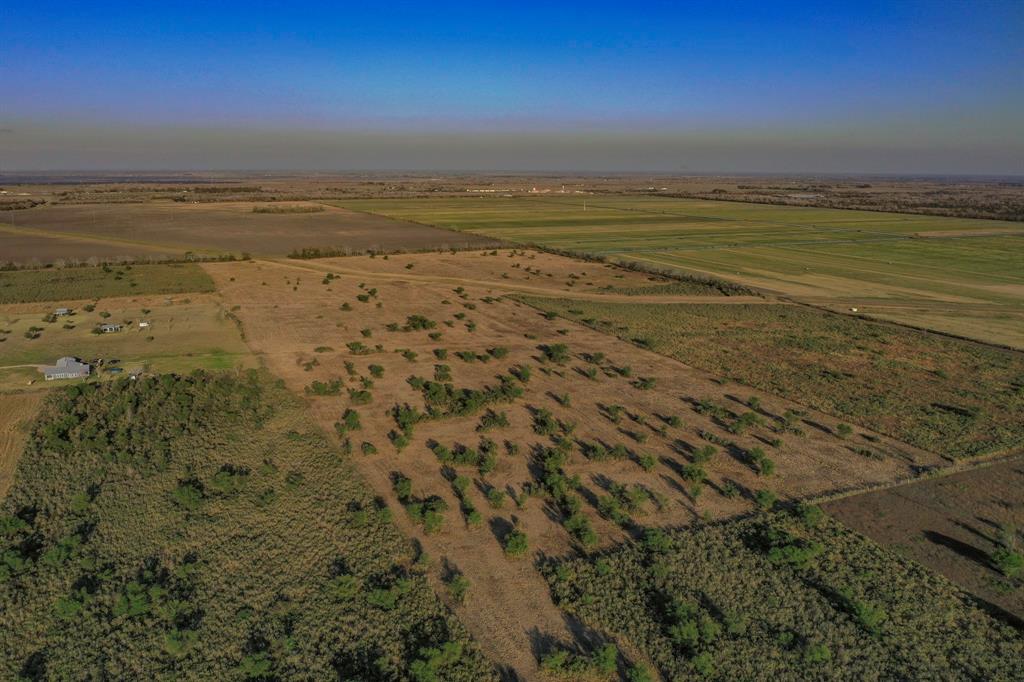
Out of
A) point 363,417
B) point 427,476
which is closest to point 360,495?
point 427,476

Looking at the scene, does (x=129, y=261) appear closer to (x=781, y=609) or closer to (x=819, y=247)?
(x=781, y=609)

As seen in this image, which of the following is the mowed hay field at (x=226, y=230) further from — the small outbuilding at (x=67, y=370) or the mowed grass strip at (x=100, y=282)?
the small outbuilding at (x=67, y=370)

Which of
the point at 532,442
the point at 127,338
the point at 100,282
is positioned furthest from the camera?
the point at 100,282

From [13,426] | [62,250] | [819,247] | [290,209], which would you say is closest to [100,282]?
[62,250]

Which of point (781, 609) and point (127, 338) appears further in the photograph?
point (127, 338)

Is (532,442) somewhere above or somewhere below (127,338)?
below

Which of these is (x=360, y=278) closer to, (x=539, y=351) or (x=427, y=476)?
(x=539, y=351)

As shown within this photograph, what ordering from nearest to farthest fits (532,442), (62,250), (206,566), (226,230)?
(206,566), (532,442), (62,250), (226,230)
